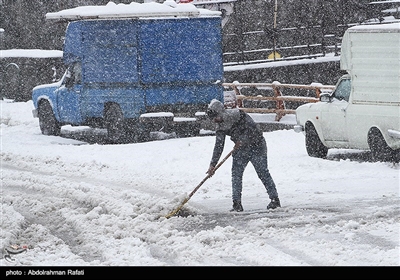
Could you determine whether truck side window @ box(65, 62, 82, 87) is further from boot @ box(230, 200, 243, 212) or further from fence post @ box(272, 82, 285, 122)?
boot @ box(230, 200, 243, 212)

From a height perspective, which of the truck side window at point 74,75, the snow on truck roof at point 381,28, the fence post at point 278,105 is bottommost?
the fence post at point 278,105

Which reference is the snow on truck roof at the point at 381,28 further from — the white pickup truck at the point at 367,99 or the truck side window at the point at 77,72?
the truck side window at the point at 77,72

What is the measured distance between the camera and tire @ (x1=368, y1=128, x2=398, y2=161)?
1608 centimetres

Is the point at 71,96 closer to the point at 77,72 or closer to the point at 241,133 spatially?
the point at 77,72

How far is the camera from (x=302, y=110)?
18125 millimetres

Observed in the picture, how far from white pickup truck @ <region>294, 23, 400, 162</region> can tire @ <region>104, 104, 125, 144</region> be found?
558 centimetres

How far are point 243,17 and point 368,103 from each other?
1917cm

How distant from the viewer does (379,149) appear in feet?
53.0

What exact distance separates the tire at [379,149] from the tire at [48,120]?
10050mm

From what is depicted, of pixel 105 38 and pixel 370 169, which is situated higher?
pixel 105 38

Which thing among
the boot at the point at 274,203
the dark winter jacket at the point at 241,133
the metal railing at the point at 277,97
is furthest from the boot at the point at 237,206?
the metal railing at the point at 277,97

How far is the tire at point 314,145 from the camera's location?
17734 mm
